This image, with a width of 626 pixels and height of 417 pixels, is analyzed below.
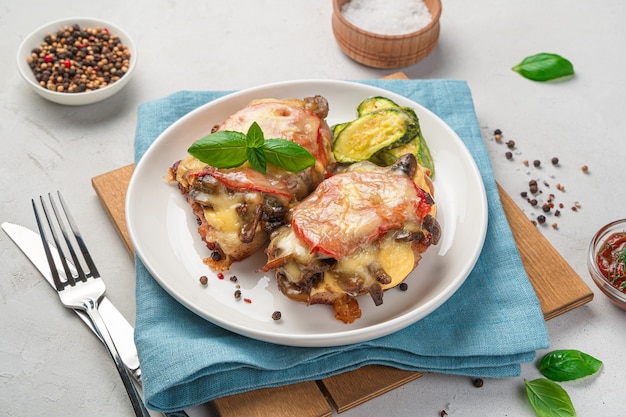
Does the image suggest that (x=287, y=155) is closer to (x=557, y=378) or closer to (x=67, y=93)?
(x=557, y=378)

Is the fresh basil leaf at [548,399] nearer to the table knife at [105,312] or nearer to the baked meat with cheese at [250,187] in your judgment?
the baked meat with cheese at [250,187]

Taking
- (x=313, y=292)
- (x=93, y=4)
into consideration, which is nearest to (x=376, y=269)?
(x=313, y=292)

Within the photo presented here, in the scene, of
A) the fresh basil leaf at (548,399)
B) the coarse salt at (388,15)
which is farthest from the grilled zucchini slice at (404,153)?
the coarse salt at (388,15)

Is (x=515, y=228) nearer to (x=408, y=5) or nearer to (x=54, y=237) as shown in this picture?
(x=408, y=5)

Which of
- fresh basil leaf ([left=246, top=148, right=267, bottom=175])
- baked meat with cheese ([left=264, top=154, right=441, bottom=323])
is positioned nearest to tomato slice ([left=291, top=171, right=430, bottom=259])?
baked meat with cheese ([left=264, top=154, right=441, bottom=323])

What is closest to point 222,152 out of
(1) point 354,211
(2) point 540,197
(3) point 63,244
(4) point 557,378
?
(1) point 354,211

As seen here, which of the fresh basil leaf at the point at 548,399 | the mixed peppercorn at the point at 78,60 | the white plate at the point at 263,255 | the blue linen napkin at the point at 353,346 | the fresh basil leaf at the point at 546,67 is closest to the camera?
the blue linen napkin at the point at 353,346
